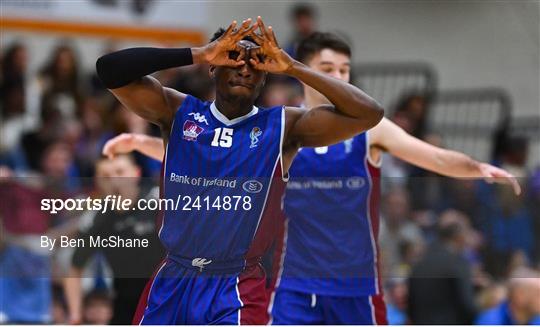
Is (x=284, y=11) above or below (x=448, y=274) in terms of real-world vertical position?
above

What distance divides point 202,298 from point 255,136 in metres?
0.87

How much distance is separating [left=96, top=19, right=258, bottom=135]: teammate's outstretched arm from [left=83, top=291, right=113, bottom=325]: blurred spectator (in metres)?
2.96

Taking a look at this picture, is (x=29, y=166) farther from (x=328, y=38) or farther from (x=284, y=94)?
(x=328, y=38)

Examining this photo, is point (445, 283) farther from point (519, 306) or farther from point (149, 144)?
point (149, 144)

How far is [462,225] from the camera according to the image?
360 inches

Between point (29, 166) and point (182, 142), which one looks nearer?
point (182, 142)

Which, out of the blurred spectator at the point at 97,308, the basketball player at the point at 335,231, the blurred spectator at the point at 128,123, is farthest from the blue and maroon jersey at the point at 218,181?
the blurred spectator at the point at 128,123

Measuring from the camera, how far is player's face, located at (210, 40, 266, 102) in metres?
6.21

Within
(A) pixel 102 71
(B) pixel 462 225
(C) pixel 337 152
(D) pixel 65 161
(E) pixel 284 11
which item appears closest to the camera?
(A) pixel 102 71

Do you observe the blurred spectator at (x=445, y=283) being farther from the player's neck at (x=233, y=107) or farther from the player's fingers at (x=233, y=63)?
the player's fingers at (x=233, y=63)

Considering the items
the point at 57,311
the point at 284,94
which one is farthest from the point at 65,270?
the point at 284,94

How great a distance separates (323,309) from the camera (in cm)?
772

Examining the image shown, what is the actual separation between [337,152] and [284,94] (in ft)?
16.0

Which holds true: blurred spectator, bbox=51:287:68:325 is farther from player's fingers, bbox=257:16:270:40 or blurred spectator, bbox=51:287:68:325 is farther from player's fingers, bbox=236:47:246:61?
player's fingers, bbox=257:16:270:40
